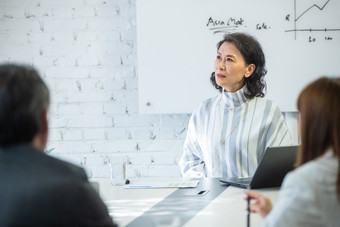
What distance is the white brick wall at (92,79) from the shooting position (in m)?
3.12

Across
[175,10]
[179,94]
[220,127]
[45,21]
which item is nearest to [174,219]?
[220,127]

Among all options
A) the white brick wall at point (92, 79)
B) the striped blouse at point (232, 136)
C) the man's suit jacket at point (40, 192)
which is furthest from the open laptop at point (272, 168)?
the white brick wall at point (92, 79)

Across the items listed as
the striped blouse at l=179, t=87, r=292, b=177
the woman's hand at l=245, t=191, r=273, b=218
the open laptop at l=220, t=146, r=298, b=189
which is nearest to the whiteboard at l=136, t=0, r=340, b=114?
the striped blouse at l=179, t=87, r=292, b=177

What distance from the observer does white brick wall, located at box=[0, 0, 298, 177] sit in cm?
312

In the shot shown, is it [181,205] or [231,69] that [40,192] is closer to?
[181,205]

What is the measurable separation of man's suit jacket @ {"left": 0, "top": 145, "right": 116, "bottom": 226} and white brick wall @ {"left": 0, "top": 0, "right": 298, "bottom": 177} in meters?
2.16

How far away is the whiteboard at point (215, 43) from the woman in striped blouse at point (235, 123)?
0.27 m

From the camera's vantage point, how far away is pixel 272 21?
283cm

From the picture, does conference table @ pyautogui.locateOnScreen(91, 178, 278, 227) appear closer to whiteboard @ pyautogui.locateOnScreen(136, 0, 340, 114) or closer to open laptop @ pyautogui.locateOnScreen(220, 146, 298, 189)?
open laptop @ pyautogui.locateOnScreen(220, 146, 298, 189)

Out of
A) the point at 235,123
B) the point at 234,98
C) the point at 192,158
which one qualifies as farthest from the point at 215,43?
the point at 192,158

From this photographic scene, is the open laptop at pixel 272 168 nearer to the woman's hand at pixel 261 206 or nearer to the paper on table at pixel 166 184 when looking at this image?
the paper on table at pixel 166 184

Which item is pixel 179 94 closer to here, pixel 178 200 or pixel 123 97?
pixel 123 97

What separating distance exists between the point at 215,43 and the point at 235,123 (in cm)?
64

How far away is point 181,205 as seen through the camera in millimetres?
1688
